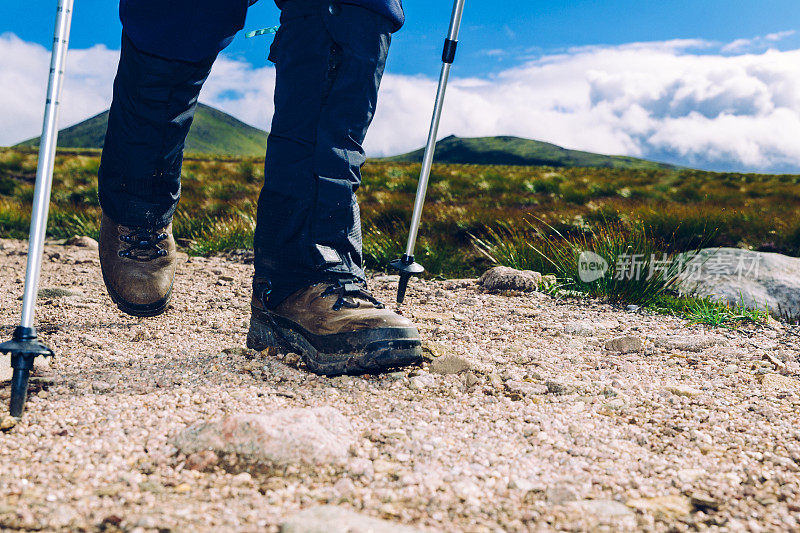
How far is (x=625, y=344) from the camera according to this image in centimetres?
259

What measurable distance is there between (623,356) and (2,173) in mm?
14872

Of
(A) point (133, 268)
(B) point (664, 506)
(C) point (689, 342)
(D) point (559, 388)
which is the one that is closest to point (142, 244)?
(A) point (133, 268)

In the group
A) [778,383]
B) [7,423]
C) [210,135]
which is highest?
[210,135]

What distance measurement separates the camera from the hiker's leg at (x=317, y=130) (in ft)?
6.63

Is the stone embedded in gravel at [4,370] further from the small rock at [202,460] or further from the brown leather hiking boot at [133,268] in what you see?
the small rock at [202,460]

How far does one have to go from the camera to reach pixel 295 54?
2.04m

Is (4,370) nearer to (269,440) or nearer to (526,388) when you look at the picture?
(269,440)

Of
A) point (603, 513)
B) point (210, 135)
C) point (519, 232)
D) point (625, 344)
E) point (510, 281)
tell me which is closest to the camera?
point (603, 513)

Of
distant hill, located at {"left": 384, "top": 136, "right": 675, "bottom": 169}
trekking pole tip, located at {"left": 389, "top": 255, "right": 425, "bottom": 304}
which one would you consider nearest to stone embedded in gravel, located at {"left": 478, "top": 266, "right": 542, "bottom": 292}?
trekking pole tip, located at {"left": 389, "top": 255, "right": 425, "bottom": 304}

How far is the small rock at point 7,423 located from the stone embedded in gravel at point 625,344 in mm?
2190

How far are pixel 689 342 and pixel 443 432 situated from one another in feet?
5.29

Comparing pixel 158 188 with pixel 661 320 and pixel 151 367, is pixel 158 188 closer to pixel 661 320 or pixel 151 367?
pixel 151 367

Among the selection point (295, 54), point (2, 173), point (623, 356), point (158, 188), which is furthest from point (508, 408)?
point (2, 173)

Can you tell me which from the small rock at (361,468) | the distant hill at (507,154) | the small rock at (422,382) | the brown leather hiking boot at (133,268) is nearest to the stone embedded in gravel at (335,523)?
the small rock at (361,468)
